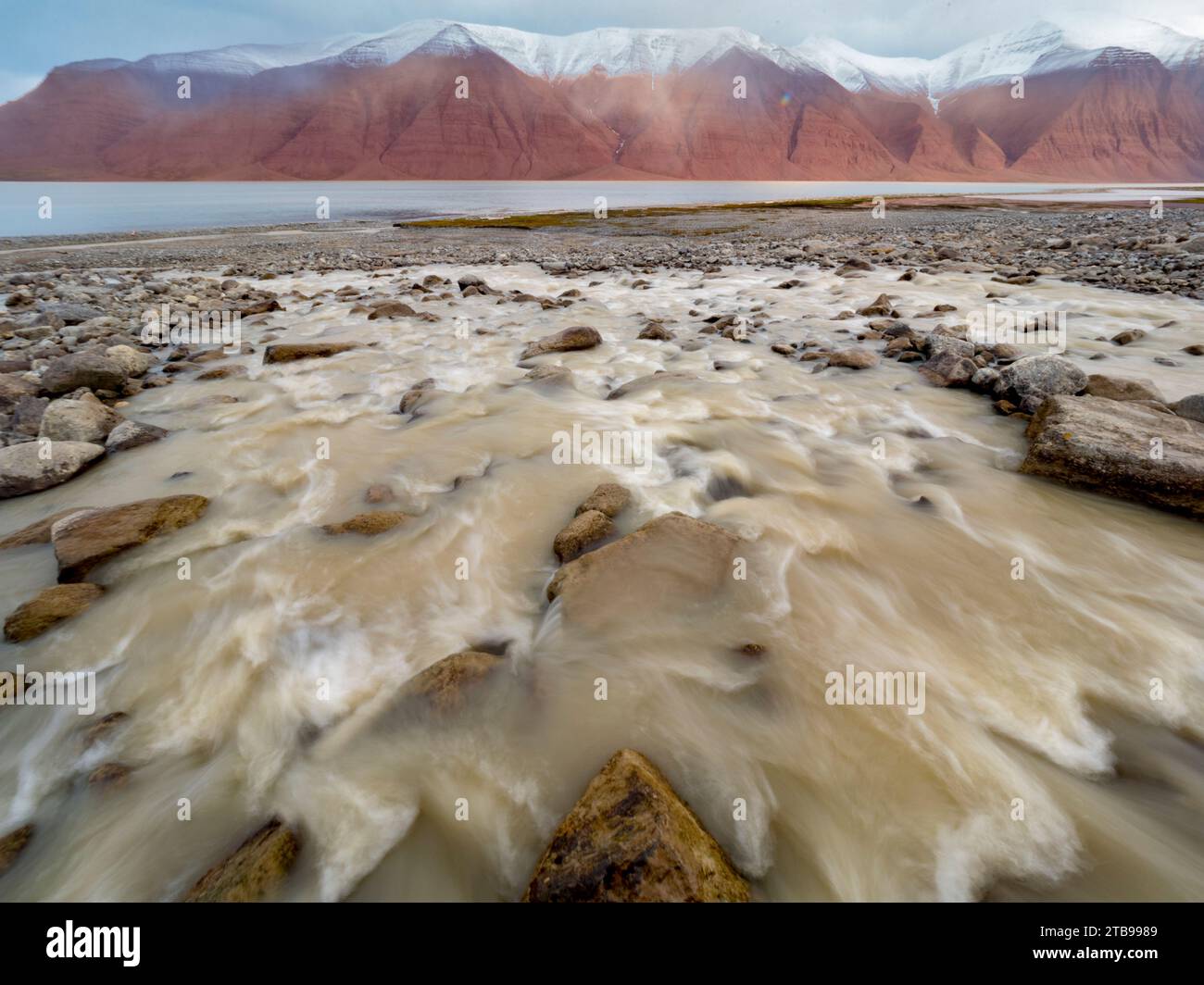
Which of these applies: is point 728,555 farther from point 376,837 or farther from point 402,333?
point 402,333

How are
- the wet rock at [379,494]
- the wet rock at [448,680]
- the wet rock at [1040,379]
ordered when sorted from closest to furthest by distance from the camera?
the wet rock at [448,680] < the wet rock at [379,494] < the wet rock at [1040,379]

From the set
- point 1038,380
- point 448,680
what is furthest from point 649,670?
point 1038,380

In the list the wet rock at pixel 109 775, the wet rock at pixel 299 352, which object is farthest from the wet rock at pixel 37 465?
the wet rock at pixel 109 775

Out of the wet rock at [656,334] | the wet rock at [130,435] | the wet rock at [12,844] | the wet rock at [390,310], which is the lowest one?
the wet rock at [12,844]

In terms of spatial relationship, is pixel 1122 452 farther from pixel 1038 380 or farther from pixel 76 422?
pixel 76 422

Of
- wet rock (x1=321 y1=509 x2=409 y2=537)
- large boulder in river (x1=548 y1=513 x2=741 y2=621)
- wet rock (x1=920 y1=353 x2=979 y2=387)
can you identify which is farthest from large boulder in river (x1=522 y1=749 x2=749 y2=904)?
wet rock (x1=920 y1=353 x2=979 y2=387)

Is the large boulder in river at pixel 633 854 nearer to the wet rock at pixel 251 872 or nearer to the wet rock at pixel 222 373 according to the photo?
the wet rock at pixel 251 872

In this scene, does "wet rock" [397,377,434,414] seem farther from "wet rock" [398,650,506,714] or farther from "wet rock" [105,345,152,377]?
"wet rock" [398,650,506,714]
